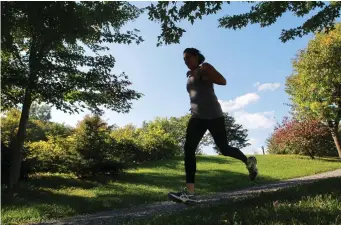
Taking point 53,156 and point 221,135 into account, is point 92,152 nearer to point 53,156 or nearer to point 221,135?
point 53,156

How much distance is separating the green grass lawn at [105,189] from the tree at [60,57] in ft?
6.07

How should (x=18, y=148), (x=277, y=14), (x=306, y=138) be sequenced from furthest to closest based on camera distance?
1. (x=306, y=138)
2. (x=18, y=148)
3. (x=277, y=14)

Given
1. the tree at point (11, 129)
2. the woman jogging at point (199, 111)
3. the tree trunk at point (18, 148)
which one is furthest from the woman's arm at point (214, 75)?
the tree at point (11, 129)

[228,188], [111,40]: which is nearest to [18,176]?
[111,40]

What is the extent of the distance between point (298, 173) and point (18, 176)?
12.6 meters

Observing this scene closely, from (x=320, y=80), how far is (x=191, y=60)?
24.3 m

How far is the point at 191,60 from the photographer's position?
5102mm

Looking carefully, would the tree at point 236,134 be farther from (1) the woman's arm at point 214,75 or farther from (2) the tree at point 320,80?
(1) the woman's arm at point 214,75

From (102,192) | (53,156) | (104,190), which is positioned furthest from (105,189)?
(53,156)

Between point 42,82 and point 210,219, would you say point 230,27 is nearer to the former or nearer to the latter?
point 42,82

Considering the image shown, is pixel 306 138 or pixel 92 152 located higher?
pixel 306 138

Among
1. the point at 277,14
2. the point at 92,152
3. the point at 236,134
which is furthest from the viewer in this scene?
the point at 236,134

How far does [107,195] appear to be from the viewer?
11.2 metres

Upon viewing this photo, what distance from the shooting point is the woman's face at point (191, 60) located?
510cm
